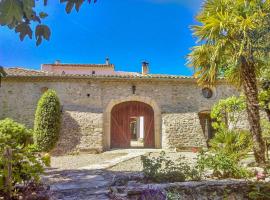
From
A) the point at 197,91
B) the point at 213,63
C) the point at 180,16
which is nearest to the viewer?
the point at 213,63

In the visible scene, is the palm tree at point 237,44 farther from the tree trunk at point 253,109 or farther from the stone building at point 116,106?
the stone building at point 116,106

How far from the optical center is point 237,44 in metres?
7.36

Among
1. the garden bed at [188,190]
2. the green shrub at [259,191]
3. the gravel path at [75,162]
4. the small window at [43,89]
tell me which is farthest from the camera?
the small window at [43,89]

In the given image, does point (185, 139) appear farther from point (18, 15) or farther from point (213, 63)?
point (18, 15)

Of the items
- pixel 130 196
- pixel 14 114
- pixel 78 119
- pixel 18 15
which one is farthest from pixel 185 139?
pixel 18 15

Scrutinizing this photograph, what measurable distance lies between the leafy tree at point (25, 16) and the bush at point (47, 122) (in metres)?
11.8

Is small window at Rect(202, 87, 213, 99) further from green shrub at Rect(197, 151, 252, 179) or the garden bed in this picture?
the garden bed

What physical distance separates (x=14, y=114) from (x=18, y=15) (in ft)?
46.2

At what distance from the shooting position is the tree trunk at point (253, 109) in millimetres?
7315

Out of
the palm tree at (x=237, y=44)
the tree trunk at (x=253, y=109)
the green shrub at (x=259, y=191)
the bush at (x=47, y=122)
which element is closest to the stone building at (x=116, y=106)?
the bush at (x=47, y=122)

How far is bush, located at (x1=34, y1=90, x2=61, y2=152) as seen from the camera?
1314cm

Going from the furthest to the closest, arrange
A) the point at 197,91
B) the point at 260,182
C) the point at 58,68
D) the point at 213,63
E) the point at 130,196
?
the point at 58,68 < the point at 197,91 < the point at 213,63 < the point at 260,182 < the point at 130,196

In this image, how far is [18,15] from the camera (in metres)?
1.48

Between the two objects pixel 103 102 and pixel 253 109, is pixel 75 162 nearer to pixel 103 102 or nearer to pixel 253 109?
pixel 103 102
